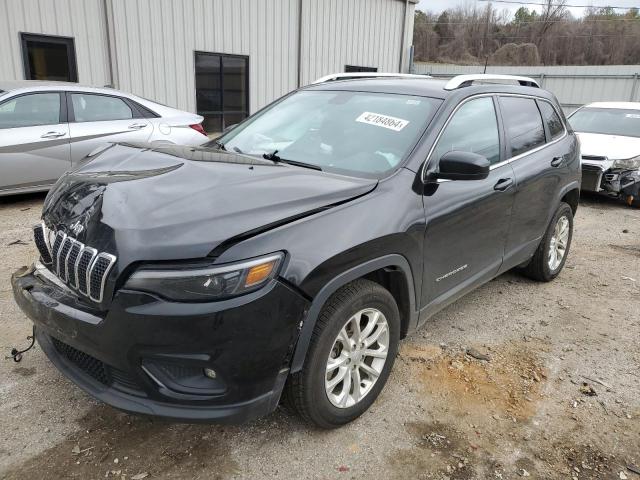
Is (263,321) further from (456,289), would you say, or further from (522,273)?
(522,273)

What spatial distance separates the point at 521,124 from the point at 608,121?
6786 mm

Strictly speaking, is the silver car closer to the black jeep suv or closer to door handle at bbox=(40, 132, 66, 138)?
door handle at bbox=(40, 132, 66, 138)

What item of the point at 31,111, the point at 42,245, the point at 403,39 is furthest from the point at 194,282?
the point at 403,39

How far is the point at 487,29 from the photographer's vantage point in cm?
4409

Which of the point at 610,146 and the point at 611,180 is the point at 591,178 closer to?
the point at 611,180

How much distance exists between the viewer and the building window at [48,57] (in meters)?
9.25

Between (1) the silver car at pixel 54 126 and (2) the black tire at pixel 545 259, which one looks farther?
(1) the silver car at pixel 54 126

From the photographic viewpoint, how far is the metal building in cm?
942

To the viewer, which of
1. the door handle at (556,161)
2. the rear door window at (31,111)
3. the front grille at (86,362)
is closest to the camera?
the front grille at (86,362)

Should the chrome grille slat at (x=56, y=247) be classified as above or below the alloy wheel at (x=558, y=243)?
above

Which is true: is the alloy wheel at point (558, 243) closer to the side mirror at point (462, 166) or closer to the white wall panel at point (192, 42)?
the side mirror at point (462, 166)

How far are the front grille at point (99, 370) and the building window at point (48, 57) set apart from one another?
862 centimetres

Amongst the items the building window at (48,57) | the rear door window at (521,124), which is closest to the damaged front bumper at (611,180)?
the rear door window at (521,124)

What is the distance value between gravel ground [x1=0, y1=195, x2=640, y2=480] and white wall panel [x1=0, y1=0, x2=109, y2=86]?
701cm
